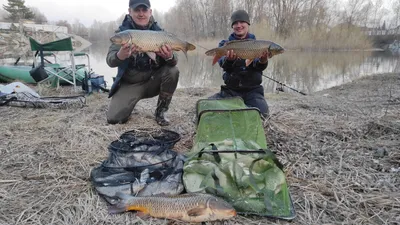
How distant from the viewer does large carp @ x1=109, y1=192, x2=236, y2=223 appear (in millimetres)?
1313

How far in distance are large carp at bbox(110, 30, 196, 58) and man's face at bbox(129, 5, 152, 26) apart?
1.46 feet

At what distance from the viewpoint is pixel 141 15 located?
2.89 metres

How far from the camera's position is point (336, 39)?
22000 millimetres

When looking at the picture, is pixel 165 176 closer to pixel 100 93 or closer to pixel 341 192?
pixel 341 192

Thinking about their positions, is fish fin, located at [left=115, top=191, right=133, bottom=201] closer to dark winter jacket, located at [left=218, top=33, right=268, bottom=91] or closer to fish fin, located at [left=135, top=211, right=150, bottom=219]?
fish fin, located at [left=135, top=211, right=150, bottom=219]

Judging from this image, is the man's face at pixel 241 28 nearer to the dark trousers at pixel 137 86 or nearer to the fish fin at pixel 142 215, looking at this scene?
the dark trousers at pixel 137 86

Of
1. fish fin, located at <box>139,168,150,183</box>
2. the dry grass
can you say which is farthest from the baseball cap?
fish fin, located at <box>139,168,150,183</box>

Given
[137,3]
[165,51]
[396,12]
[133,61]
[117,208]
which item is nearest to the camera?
[117,208]

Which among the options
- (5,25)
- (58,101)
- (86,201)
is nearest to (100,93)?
(58,101)

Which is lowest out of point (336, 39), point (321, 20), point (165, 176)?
point (165, 176)

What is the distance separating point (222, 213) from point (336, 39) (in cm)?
2401

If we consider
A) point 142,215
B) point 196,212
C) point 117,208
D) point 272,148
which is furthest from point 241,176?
point 272,148

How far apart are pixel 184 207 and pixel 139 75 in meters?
2.02

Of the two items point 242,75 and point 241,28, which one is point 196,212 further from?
point 241,28
